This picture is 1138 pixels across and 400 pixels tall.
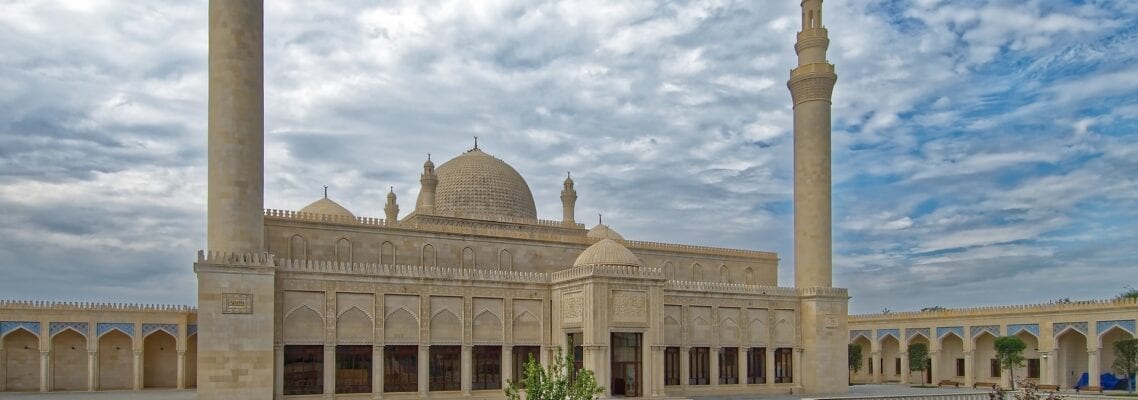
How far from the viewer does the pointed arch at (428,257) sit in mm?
32938

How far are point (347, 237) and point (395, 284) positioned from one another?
4.89 meters

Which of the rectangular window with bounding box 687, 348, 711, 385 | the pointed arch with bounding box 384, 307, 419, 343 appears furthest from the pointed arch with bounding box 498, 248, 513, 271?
the rectangular window with bounding box 687, 348, 711, 385

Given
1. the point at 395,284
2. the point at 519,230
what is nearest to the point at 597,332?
the point at 395,284

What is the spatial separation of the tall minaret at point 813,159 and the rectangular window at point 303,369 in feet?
59.6

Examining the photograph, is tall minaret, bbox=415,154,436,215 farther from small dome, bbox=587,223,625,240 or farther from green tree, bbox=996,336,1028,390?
green tree, bbox=996,336,1028,390

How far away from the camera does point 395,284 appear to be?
2762 centimetres

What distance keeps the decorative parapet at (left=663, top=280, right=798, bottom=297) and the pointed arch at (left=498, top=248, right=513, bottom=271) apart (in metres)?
6.10

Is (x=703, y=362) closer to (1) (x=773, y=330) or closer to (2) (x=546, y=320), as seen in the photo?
(1) (x=773, y=330)

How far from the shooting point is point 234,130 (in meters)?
25.4

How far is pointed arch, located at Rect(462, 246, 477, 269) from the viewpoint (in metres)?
33.8

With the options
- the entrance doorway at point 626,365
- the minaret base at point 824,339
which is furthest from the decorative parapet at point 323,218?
the minaret base at point 824,339

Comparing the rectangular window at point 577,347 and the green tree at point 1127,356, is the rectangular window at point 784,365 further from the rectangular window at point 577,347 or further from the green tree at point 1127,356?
the green tree at point 1127,356

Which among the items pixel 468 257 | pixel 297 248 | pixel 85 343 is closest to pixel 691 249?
pixel 468 257

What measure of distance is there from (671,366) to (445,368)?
816 cm
